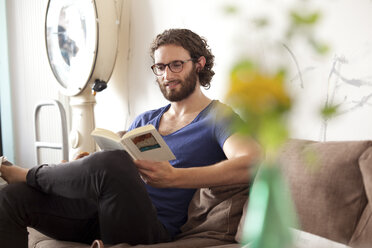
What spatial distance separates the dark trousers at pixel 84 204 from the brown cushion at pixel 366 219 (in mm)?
581

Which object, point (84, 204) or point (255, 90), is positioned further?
point (84, 204)

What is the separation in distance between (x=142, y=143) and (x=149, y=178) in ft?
0.38

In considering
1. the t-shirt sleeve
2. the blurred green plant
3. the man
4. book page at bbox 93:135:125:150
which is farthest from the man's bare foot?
the blurred green plant

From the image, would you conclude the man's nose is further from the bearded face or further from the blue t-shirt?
the blue t-shirt

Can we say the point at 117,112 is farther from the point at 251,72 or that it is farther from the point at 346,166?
the point at 251,72

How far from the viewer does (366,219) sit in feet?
3.84

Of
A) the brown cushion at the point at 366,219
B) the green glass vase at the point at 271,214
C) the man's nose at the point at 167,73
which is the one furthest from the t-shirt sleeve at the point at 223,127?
the green glass vase at the point at 271,214

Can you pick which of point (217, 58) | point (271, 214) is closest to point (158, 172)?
point (217, 58)

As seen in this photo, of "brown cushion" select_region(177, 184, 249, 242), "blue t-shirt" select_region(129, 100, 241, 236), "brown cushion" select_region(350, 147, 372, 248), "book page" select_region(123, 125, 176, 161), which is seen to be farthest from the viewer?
"blue t-shirt" select_region(129, 100, 241, 236)

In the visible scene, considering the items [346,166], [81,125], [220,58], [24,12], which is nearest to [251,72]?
[346,166]

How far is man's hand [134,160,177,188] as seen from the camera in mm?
1428

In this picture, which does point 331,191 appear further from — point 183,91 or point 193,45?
point 193,45

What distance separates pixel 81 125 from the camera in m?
2.62

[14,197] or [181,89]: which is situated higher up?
[181,89]
